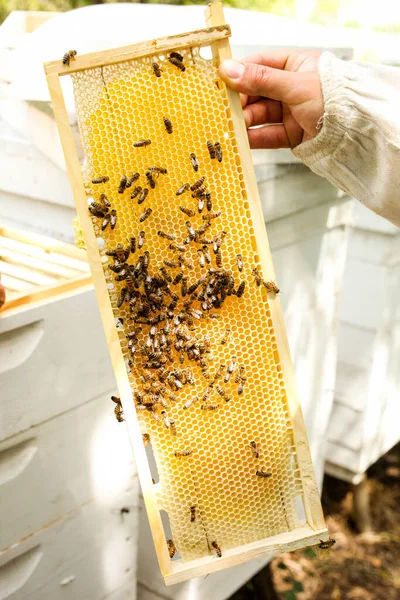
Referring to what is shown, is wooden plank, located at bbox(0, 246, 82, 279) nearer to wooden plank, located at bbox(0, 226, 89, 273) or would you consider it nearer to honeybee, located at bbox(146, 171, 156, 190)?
wooden plank, located at bbox(0, 226, 89, 273)

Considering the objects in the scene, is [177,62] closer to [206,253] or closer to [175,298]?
[206,253]

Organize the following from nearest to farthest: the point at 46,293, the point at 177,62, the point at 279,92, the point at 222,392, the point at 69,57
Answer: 1. the point at 69,57
2. the point at 177,62
3. the point at 222,392
4. the point at 279,92
5. the point at 46,293

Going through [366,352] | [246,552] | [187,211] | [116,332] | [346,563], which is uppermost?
[187,211]

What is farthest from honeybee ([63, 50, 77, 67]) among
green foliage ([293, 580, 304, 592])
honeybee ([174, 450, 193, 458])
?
green foliage ([293, 580, 304, 592])

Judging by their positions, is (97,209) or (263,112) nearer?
(97,209)

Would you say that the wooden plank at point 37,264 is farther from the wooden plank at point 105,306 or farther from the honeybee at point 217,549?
the honeybee at point 217,549

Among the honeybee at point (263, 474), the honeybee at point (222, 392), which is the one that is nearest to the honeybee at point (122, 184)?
the honeybee at point (222, 392)

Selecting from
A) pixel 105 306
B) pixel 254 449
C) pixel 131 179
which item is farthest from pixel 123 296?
pixel 254 449
